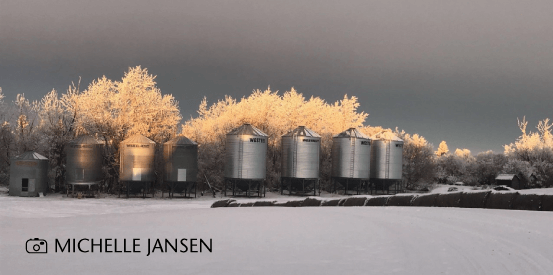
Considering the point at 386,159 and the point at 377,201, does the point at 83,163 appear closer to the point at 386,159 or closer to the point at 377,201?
the point at 377,201

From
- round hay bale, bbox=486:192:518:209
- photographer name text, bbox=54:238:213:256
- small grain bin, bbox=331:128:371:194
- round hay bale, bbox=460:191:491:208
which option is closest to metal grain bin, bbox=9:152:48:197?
small grain bin, bbox=331:128:371:194

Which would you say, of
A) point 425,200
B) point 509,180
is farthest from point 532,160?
point 425,200

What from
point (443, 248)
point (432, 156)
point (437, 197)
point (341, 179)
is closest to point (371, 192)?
point (341, 179)

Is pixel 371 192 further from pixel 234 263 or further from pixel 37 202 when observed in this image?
pixel 234 263

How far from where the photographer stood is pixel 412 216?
1947 centimetres

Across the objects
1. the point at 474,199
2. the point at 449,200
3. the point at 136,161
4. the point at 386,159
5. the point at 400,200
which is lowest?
the point at 400,200

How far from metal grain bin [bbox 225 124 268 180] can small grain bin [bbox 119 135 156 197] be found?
7.98 metres

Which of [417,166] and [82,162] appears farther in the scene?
[417,166]

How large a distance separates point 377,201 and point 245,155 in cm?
2553

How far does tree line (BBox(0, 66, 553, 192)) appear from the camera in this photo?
51625 millimetres

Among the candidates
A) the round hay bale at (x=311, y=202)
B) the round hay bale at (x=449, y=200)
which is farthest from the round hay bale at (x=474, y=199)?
the round hay bale at (x=311, y=202)

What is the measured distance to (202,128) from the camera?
65.7 metres

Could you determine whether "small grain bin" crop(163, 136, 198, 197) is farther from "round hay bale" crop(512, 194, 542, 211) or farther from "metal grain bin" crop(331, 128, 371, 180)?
"round hay bale" crop(512, 194, 542, 211)

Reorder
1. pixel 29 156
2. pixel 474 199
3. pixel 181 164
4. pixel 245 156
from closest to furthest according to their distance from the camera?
pixel 474 199 < pixel 29 156 < pixel 181 164 < pixel 245 156
